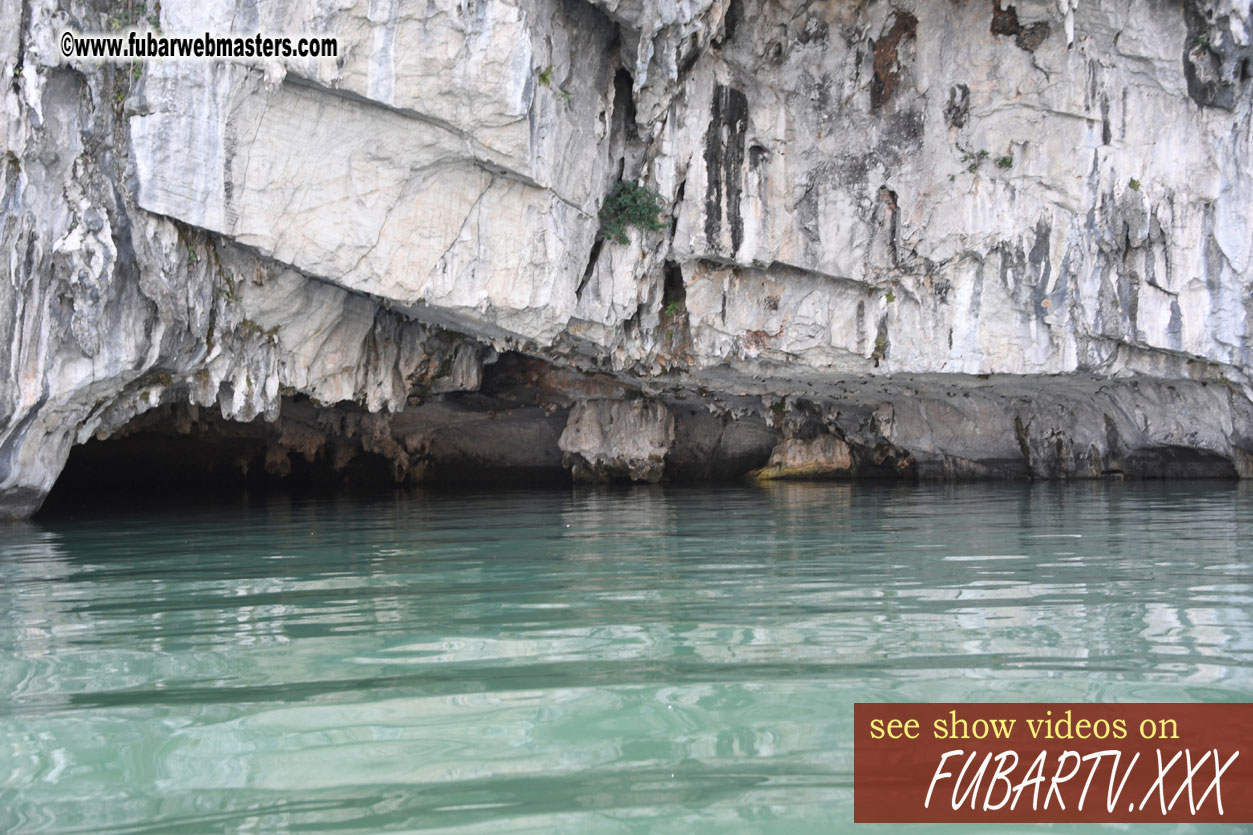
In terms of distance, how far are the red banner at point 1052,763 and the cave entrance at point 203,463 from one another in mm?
16906

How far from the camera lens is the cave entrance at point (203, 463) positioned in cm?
1883

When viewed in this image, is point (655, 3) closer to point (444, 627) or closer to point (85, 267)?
point (85, 267)

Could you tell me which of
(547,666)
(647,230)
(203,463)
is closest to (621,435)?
(647,230)

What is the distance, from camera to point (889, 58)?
1488 cm

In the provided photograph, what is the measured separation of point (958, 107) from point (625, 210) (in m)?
6.13

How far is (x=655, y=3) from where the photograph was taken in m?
11.6

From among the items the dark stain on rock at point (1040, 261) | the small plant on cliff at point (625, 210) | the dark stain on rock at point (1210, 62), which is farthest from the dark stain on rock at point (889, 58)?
the small plant on cliff at point (625, 210)

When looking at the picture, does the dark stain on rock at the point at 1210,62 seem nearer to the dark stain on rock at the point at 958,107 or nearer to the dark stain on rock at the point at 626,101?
the dark stain on rock at the point at 958,107

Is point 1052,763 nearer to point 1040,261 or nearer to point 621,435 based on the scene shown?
point 1040,261

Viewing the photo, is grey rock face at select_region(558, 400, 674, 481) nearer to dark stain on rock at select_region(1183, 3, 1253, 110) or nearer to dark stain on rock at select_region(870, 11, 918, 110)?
dark stain on rock at select_region(870, 11, 918, 110)

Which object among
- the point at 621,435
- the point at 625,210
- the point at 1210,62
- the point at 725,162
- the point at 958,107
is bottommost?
the point at 621,435

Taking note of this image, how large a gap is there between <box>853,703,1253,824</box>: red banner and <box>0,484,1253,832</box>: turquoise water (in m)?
0.09

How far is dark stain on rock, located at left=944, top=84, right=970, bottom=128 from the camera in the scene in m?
14.7

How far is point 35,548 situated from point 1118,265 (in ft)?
53.5
